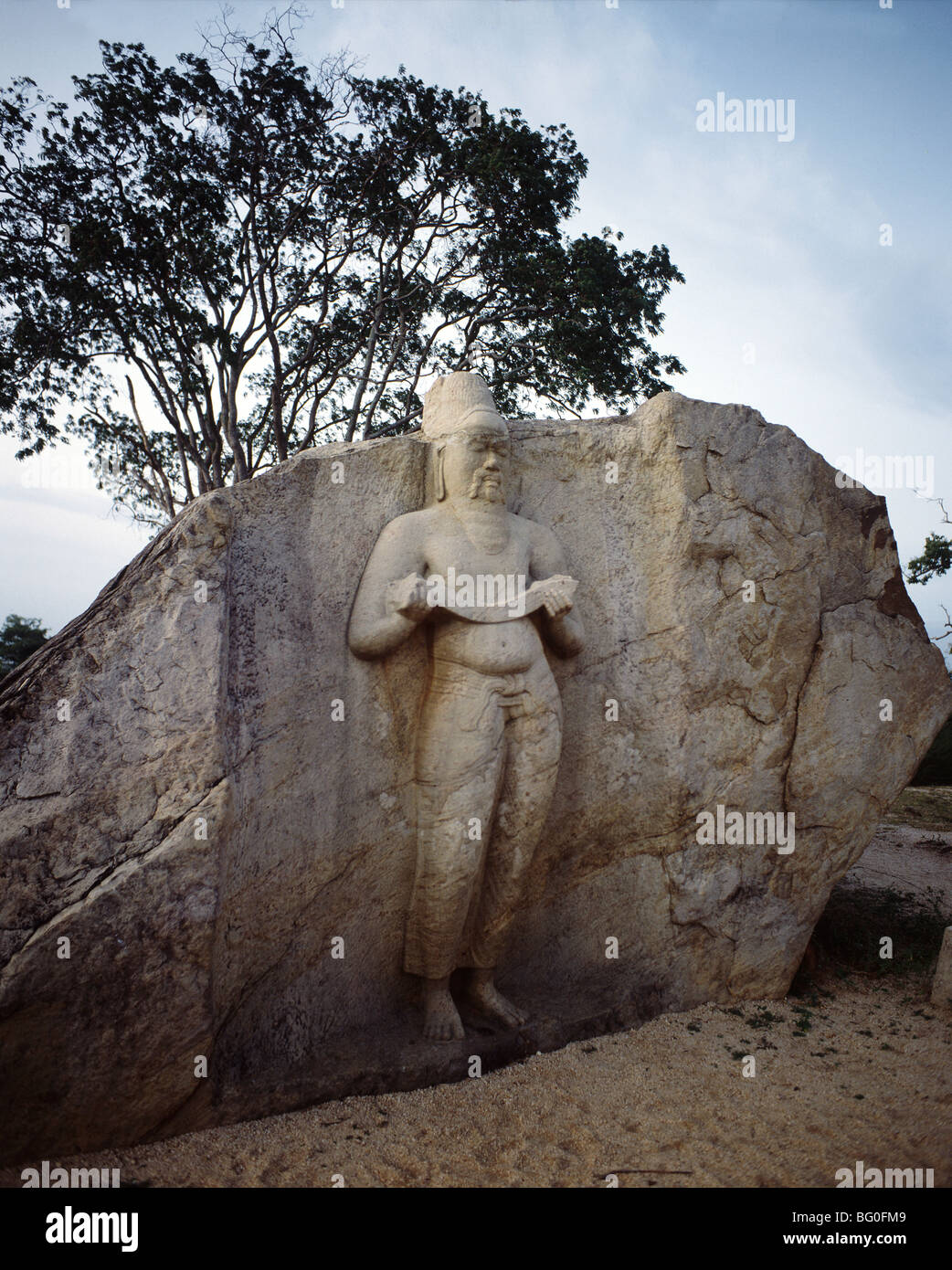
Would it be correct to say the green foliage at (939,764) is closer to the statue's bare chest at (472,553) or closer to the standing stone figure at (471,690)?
the standing stone figure at (471,690)

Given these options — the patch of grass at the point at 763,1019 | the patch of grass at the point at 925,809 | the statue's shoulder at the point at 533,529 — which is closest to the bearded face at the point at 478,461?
the statue's shoulder at the point at 533,529

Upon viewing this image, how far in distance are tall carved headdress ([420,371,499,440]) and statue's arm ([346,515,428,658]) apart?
1.99ft

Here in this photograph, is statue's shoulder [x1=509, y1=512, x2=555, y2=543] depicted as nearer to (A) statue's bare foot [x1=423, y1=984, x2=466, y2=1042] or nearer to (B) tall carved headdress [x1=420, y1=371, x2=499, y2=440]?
(B) tall carved headdress [x1=420, y1=371, x2=499, y2=440]

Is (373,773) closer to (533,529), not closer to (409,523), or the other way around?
(409,523)

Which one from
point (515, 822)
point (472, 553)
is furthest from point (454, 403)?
point (515, 822)

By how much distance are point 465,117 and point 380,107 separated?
1.07m

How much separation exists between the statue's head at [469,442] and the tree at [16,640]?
1019 cm

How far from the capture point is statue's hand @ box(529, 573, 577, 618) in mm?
4188

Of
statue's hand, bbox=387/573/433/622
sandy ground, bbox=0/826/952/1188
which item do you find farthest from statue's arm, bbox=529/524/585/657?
sandy ground, bbox=0/826/952/1188

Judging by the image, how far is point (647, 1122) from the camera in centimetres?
366

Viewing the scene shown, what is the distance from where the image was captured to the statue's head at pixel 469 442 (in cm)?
430

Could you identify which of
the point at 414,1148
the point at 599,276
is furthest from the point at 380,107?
the point at 414,1148

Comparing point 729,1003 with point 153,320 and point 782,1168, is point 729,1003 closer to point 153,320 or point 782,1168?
point 782,1168

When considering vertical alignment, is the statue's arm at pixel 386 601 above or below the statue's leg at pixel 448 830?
above
